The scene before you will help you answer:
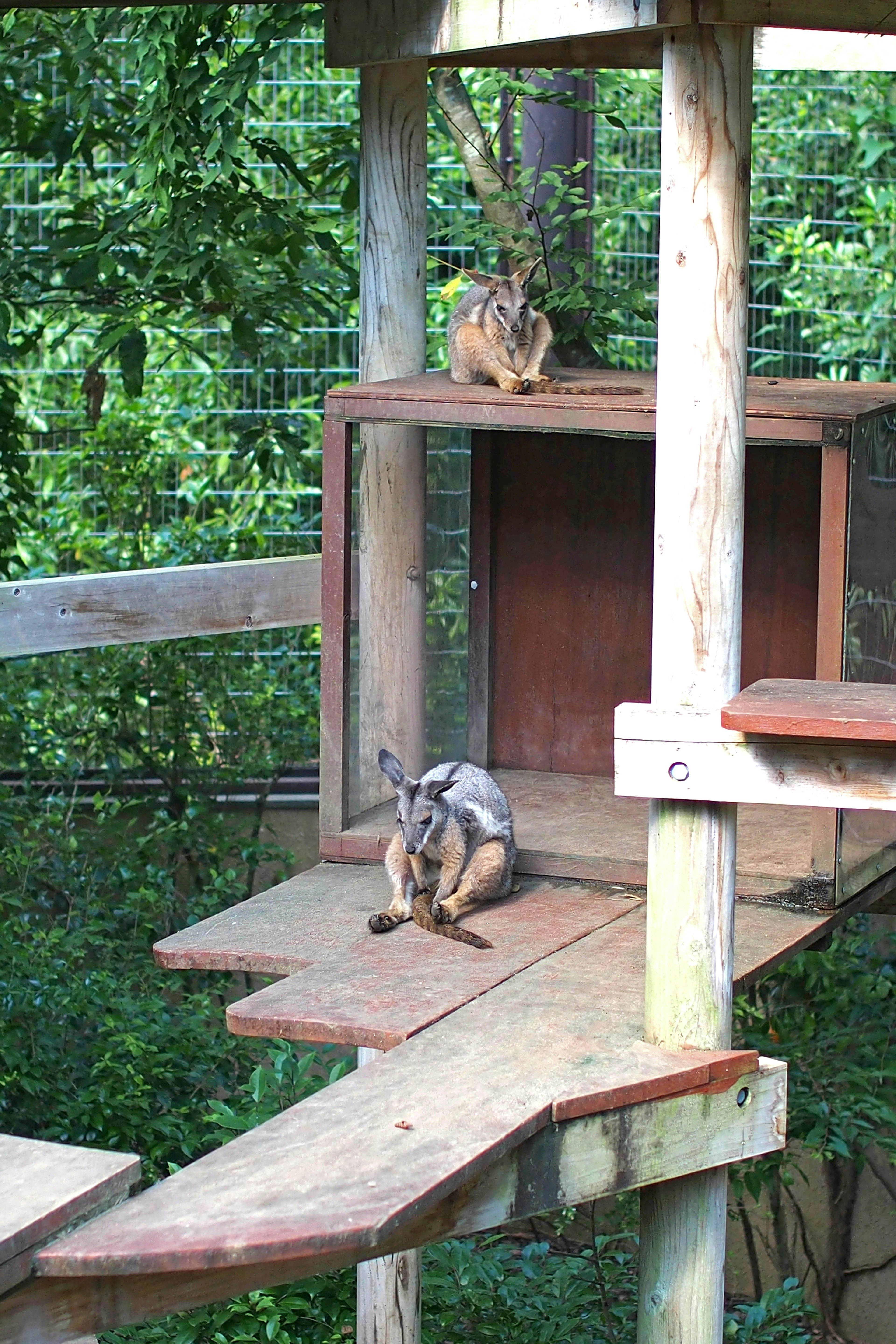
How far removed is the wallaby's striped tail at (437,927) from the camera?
13.3 feet

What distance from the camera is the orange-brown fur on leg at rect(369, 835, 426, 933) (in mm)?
4211

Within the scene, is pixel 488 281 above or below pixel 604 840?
above

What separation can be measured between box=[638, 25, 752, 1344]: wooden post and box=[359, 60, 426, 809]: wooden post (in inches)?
64.5

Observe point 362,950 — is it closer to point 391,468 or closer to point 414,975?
point 414,975

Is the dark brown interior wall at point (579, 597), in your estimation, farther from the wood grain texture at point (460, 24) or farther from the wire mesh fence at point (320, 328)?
the wire mesh fence at point (320, 328)

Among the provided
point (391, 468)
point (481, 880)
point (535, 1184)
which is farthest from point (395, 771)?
point (535, 1184)

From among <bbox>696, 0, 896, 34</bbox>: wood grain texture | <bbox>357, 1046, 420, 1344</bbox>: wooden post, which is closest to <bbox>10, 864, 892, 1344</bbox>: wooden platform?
<bbox>357, 1046, 420, 1344</bbox>: wooden post

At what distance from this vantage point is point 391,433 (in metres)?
4.97

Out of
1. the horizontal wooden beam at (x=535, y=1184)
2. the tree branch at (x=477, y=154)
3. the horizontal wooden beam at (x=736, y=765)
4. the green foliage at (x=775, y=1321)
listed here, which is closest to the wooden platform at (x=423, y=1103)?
the horizontal wooden beam at (x=535, y=1184)

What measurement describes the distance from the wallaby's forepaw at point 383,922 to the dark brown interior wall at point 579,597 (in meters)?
1.67

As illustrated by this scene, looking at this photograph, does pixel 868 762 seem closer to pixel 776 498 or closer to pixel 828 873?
pixel 828 873

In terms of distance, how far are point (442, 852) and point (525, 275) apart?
6.46ft

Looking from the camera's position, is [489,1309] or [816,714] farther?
[489,1309]

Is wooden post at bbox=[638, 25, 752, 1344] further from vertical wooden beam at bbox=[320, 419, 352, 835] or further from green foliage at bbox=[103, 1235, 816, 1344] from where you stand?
green foliage at bbox=[103, 1235, 816, 1344]
